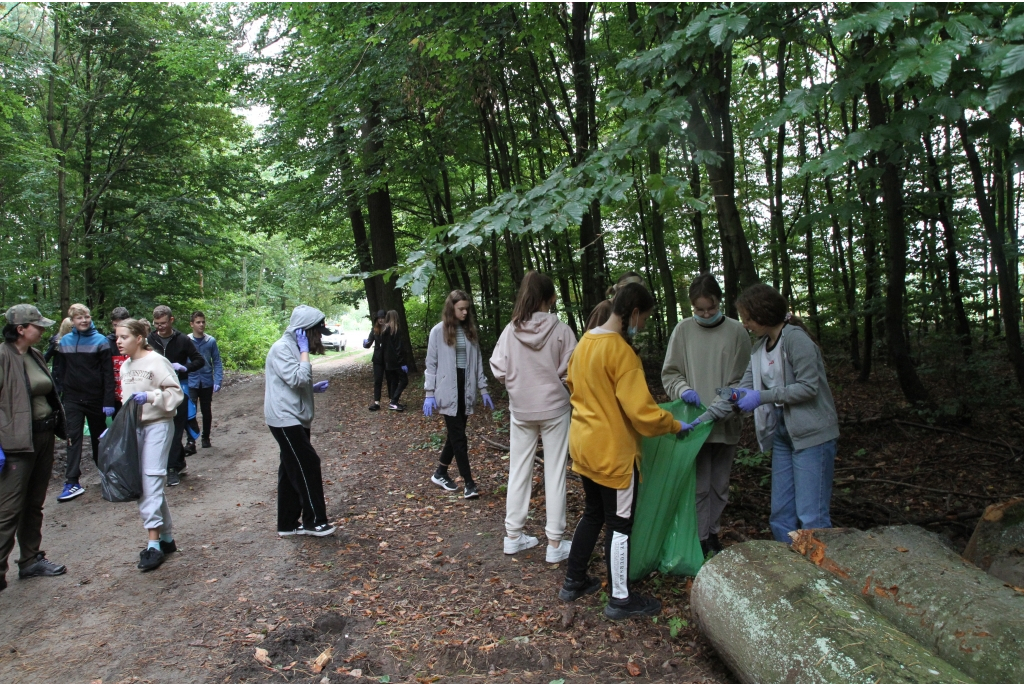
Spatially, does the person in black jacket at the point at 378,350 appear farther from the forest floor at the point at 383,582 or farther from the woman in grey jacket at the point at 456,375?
the woman in grey jacket at the point at 456,375

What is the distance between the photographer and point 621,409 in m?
3.66

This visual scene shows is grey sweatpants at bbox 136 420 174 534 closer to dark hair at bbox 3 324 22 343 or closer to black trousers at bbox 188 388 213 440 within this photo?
dark hair at bbox 3 324 22 343

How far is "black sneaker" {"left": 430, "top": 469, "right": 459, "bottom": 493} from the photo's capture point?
22.3ft

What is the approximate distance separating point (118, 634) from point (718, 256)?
1309 centimetres

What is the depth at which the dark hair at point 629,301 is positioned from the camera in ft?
12.2

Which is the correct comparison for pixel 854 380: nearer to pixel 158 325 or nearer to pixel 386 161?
pixel 386 161

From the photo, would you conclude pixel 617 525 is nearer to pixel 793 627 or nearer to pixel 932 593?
pixel 793 627

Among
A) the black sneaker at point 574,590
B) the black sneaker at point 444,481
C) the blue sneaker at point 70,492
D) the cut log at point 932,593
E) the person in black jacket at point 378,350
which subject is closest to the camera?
the cut log at point 932,593

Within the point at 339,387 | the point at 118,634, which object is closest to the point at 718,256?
the point at 339,387

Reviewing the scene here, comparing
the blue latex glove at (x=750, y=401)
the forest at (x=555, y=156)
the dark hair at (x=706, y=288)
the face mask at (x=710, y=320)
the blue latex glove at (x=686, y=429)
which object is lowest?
the blue latex glove at (x=686, y=429)

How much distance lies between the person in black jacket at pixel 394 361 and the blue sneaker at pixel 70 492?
17.5ft

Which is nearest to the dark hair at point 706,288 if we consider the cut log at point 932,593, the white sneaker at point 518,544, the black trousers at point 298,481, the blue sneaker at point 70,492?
the cut log at point 932,593

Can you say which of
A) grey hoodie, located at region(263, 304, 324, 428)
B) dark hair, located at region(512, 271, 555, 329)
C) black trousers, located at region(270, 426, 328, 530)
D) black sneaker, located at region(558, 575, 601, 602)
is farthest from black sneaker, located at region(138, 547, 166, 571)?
dark hair, located at region(512, 271, 555, 329)

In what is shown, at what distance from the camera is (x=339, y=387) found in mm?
16281
